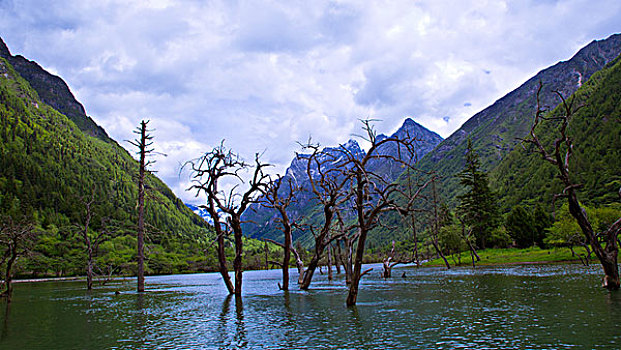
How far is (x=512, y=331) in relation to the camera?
13.2 metres

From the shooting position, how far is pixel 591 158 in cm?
14325

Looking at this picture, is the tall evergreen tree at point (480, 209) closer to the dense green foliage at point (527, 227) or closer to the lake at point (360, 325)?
the dense green foliage at point (527, 227)

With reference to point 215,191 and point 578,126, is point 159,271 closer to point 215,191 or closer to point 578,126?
point 215,191

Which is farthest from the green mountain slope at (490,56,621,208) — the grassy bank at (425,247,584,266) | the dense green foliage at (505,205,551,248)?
the grassy bank at (425,247,584,266)

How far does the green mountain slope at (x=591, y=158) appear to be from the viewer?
406 ft

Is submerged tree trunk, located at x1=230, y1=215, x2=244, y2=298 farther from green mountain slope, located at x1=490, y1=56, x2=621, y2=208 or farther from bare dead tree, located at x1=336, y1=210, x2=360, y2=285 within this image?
green mountain slope, located at x1=490, y1=56, x2=621, y2=208

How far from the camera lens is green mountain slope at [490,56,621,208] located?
123688 mm

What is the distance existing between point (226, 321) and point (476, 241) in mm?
76813

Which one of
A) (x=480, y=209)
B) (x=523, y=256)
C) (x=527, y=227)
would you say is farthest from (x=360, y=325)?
(x=480, y=209)

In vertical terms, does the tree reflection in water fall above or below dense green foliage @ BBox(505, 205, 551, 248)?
below

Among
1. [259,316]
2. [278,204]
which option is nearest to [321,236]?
[278,204]

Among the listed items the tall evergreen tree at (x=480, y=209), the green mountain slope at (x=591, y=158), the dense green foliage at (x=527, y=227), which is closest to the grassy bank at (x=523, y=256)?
the dense green foliage at (x=527, y=227)

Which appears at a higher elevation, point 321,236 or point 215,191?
point 215,191

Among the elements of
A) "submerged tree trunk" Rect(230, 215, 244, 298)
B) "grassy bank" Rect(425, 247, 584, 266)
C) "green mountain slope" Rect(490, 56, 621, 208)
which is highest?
"green mountain slope" Rect(490, 56, 621, 208)
